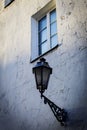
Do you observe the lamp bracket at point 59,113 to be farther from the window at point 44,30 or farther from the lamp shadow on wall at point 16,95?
the window at point 44,30

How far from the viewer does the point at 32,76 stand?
7445mm

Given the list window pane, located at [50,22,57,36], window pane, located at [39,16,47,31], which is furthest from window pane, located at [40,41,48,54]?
window pane, located at [39,16,47,31]

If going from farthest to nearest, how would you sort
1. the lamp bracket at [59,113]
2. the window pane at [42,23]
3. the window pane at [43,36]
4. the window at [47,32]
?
the window pane at [42,23] → the window pane at [43,36] → the window at [47,32] → the lamp bracket at [59,113]

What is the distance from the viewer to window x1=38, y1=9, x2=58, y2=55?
742 centimetres

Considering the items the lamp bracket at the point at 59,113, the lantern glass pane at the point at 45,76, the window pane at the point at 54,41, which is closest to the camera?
the lantern glass pane at the point at 45,76

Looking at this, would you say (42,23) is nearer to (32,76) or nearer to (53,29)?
(53,29)

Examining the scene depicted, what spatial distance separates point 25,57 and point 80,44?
6.17 ft

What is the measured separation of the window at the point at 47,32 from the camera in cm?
742

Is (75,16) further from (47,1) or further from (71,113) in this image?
(71,113)

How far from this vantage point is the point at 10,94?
810 cm

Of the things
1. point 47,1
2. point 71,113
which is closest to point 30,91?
point 71,113

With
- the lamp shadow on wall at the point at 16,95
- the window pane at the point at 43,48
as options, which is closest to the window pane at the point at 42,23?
the window pane at the point at 43,48

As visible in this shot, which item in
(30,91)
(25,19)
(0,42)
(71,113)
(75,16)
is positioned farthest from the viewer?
(0,42)

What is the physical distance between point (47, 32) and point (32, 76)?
3.20 ft
